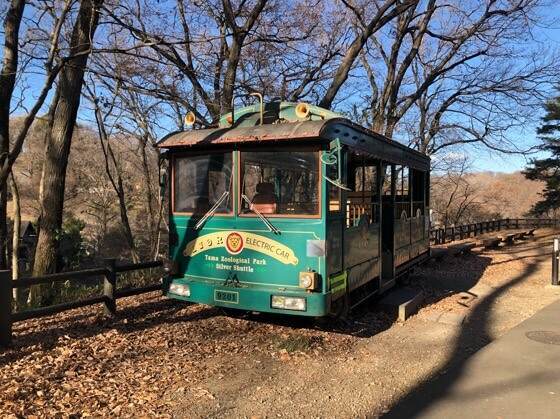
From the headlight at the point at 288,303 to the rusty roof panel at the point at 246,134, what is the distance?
1.82m

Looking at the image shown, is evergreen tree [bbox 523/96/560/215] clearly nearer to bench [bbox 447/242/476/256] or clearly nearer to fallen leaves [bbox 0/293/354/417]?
bench [bbox 447/242/476/256]

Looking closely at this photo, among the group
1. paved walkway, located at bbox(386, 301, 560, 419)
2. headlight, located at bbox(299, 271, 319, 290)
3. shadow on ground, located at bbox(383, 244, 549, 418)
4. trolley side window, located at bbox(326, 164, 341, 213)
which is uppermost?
trolley side window, located at bbox(326, 164, 341, 213)

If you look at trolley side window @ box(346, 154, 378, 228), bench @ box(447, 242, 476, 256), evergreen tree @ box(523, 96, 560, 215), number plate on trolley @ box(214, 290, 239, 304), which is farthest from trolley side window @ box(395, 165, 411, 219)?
evergreen tree @ box(523, 96, 560, 215)

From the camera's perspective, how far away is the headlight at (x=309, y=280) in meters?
5.92

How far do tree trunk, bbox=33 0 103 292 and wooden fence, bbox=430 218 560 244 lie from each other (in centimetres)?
1485

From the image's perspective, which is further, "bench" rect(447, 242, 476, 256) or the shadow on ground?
"bench" rect(447, 242, 476, 256)

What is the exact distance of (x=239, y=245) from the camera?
646cm

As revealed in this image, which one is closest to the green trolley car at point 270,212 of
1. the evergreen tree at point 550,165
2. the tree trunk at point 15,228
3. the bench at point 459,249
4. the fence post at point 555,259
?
the tree trunk at point 15,228

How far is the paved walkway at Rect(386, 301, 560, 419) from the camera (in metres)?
4.34

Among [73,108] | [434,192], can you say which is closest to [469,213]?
[434,192]

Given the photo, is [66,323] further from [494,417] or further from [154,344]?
[494,417]

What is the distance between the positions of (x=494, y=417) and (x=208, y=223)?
12.9ft

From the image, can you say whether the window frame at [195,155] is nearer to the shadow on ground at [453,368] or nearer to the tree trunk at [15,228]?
the tree trunk at [15,228]

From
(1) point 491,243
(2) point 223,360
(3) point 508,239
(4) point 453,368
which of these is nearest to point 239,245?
(2) point 223,360
